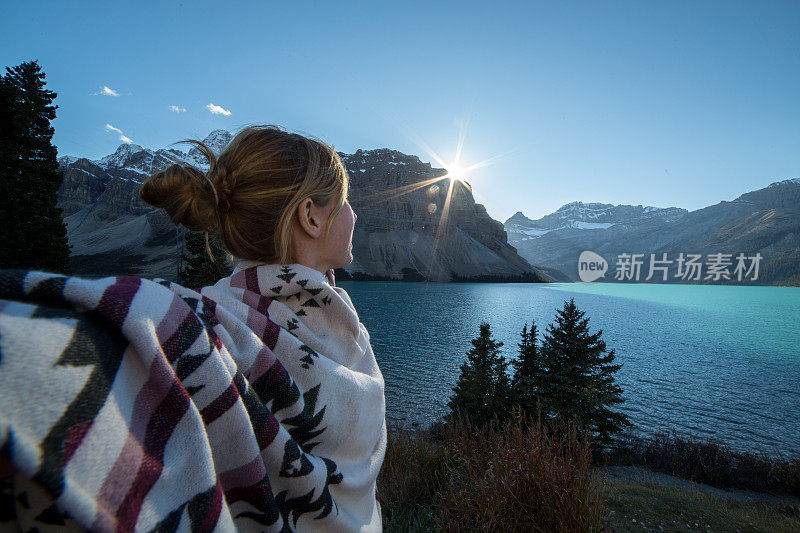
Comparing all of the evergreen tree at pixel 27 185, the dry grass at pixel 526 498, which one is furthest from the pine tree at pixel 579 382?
the evergreen tree at pixel 27 185

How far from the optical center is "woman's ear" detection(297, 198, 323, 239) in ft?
5.94

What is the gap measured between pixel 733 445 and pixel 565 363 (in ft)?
40.4

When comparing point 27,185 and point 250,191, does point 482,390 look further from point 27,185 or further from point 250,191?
point 27,185

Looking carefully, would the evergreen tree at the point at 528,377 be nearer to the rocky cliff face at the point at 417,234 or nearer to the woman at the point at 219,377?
the woman at the point at 219,377

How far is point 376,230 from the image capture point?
525 feet

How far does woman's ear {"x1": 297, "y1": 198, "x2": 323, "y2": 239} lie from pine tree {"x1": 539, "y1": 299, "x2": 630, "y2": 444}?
16981 millimetres

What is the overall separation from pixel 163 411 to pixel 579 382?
19.3 m

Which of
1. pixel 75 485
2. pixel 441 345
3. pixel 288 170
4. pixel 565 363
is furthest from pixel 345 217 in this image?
pixel 441 345

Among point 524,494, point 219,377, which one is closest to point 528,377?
point 524,494

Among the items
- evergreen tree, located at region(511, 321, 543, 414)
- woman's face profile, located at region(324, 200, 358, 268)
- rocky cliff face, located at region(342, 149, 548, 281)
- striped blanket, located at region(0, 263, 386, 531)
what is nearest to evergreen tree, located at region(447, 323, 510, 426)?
evergreen tree, located at region(511, 321, 543, 414)

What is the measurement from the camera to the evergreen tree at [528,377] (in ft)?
57.1

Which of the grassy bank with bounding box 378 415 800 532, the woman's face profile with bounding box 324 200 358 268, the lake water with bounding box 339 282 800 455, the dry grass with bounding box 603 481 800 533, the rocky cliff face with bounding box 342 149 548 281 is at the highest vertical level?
the rocky cliff face with bounding box 342 149 548 281

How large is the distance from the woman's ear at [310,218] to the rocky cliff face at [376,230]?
12198 cm

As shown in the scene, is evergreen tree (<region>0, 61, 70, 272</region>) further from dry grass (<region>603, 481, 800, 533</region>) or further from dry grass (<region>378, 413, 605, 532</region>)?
dry grass (<region>603, 481, 800, 533</region>)
